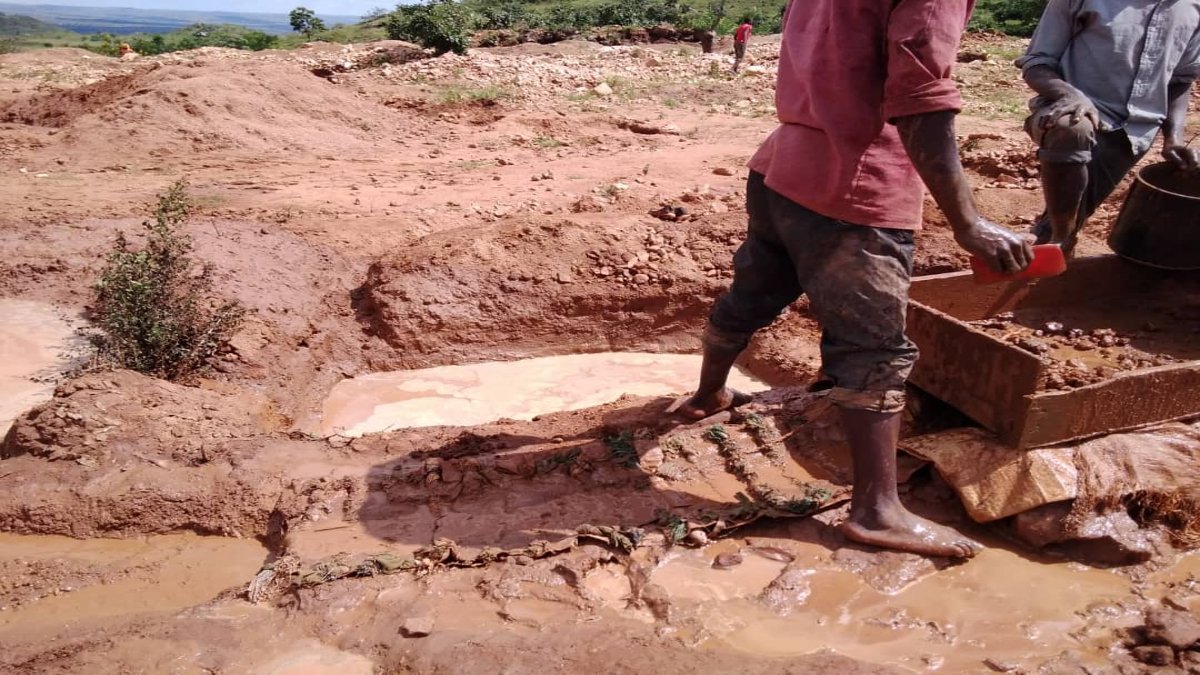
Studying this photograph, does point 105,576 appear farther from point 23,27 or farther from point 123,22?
point 123,22

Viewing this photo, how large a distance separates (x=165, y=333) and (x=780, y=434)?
2.89m

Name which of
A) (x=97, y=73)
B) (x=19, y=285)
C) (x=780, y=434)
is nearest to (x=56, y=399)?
(x=19, y=285)

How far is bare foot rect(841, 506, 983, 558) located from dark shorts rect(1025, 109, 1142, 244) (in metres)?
1.65

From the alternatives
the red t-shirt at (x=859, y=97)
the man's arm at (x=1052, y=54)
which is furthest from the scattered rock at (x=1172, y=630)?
the man's arm at (x=1052, y=54)

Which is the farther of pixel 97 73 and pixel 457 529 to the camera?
pixel 97 73

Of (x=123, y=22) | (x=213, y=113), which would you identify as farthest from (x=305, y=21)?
(x=123, y=22)

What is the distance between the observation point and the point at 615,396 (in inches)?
178

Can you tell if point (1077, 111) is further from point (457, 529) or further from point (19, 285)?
point (19, 285)

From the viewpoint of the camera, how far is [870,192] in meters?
2.33

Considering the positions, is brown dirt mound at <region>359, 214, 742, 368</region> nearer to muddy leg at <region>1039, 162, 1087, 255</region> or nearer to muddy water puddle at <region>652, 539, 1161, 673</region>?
muddy leg at <region>1039, 162, 1087, 255</region>

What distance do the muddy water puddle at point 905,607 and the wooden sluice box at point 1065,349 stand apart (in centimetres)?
46

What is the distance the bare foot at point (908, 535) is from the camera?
2451 mm

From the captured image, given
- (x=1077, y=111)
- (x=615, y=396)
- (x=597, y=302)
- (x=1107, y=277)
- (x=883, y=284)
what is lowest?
(x=615, y=396)

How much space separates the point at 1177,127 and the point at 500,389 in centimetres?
335
